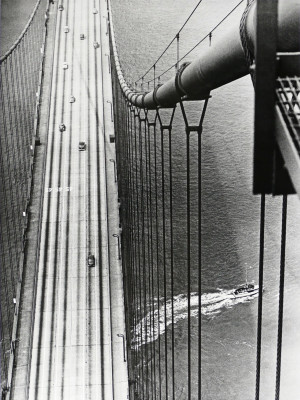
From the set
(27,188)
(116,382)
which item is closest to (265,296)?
(116,382)

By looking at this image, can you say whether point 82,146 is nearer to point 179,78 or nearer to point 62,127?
point 62,127

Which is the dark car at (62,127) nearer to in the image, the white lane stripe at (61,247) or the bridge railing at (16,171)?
the white lane stripe at (61,247)

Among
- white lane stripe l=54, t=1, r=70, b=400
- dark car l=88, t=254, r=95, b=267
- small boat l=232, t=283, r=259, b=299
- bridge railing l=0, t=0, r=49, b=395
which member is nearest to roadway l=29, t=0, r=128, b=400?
white lane stripe l=54, t=1, r=70, b=400

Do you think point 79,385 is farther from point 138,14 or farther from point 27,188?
point 138,14

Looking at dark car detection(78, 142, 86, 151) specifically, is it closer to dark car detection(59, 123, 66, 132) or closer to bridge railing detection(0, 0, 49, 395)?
dark car detection(59, 123, 66, 132)

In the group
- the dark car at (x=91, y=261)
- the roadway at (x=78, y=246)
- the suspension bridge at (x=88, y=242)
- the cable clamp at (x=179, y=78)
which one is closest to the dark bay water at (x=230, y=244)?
the suspension bridge at (x=88, y=242)
